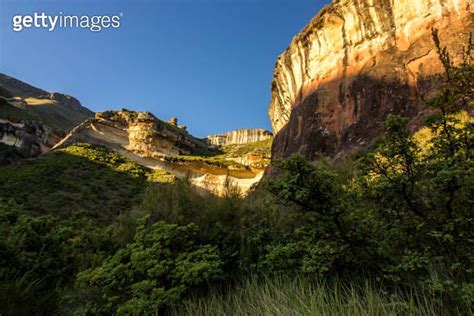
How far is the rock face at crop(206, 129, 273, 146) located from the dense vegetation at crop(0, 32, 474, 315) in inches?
3124

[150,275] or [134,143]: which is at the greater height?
[134,143]

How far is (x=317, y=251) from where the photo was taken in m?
2.79

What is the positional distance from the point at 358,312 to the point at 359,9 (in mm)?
26347

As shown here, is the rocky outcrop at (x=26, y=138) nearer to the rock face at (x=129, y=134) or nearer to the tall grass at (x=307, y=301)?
the rock face at (x=129, y=134)

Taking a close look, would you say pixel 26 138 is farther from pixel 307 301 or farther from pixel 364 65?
pixel 307 301

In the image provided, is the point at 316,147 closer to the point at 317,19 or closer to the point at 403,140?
the point at 317,19

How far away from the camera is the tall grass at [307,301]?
244 cm

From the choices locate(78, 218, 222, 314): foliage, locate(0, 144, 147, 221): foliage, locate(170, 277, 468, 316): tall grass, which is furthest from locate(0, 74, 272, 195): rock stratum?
locate(170, 277, 468, 316): tall grass

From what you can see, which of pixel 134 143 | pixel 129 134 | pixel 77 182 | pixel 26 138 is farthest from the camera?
pixel 129 134

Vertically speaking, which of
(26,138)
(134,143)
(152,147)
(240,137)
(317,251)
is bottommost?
(317,251)

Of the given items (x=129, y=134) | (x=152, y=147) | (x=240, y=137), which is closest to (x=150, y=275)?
(x=152, y=147)

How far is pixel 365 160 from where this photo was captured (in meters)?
2.89

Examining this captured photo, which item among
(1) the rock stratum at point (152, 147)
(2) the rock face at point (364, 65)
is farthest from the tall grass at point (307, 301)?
(1) the rock stratum at point (152, 147)

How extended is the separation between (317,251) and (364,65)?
75.5ft
